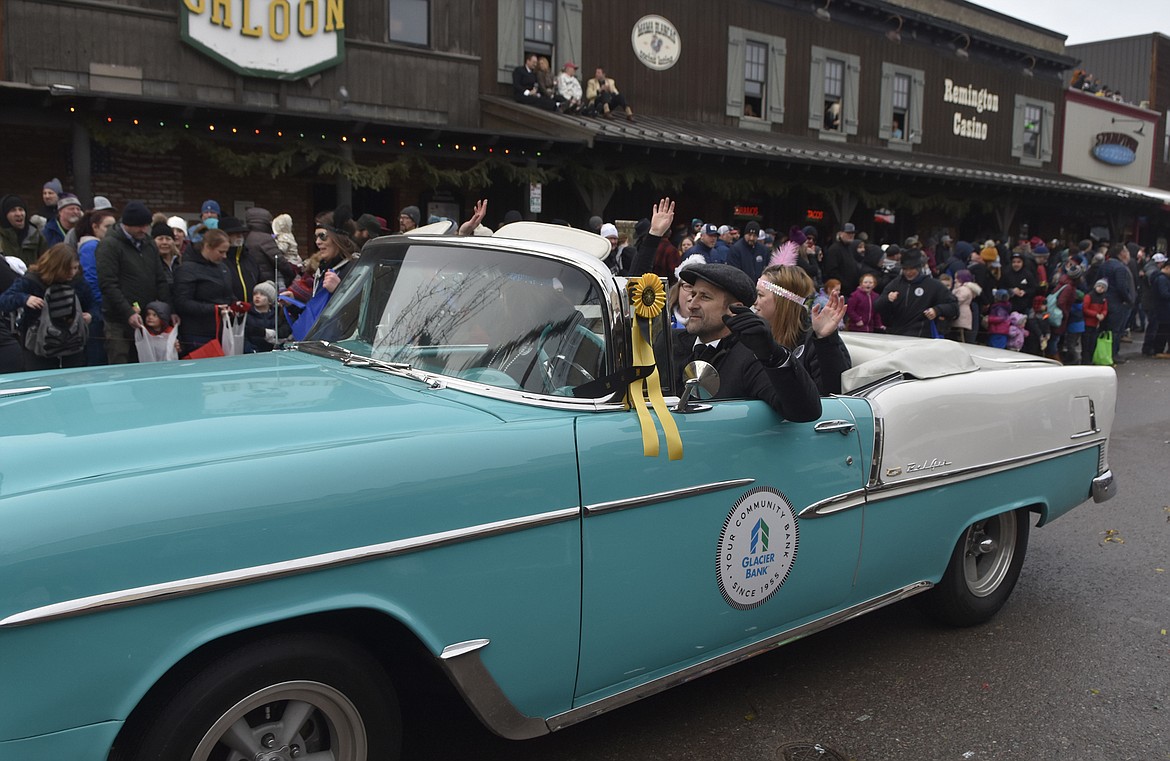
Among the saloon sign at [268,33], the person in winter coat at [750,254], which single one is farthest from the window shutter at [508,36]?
the person in winter coat at [750,254]

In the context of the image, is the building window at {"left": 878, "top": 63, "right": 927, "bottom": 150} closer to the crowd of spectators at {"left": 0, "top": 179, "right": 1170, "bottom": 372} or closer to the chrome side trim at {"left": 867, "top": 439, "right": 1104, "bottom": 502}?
the crowd of spectators at {"left": 0, "top": 179, "right": 1170, "bottom": 372}

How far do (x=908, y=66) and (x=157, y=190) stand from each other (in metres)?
18.8

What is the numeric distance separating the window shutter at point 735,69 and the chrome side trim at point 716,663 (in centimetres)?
1772

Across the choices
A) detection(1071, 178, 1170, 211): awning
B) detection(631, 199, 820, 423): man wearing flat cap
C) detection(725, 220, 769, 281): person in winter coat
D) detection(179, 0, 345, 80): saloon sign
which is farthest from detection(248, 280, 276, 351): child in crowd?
detection(1071, 178, 1170, 211): awning

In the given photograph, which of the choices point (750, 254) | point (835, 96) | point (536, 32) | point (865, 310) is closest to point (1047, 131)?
point (835, 96)

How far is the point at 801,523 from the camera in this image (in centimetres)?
339

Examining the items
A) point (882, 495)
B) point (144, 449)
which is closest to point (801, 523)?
point (882, 495)

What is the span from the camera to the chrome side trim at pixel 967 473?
12.2 feet

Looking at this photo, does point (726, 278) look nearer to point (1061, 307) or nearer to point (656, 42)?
point (1061, 307)

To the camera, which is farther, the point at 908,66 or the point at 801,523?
the point at 908,66

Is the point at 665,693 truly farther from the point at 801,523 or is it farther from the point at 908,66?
the point at 908,66

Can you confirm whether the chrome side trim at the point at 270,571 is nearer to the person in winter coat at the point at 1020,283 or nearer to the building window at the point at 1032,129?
the person in winter coat at the point at 1020,283

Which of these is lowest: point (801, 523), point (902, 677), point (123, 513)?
point (902, 677)

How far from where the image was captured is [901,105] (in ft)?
80.4
